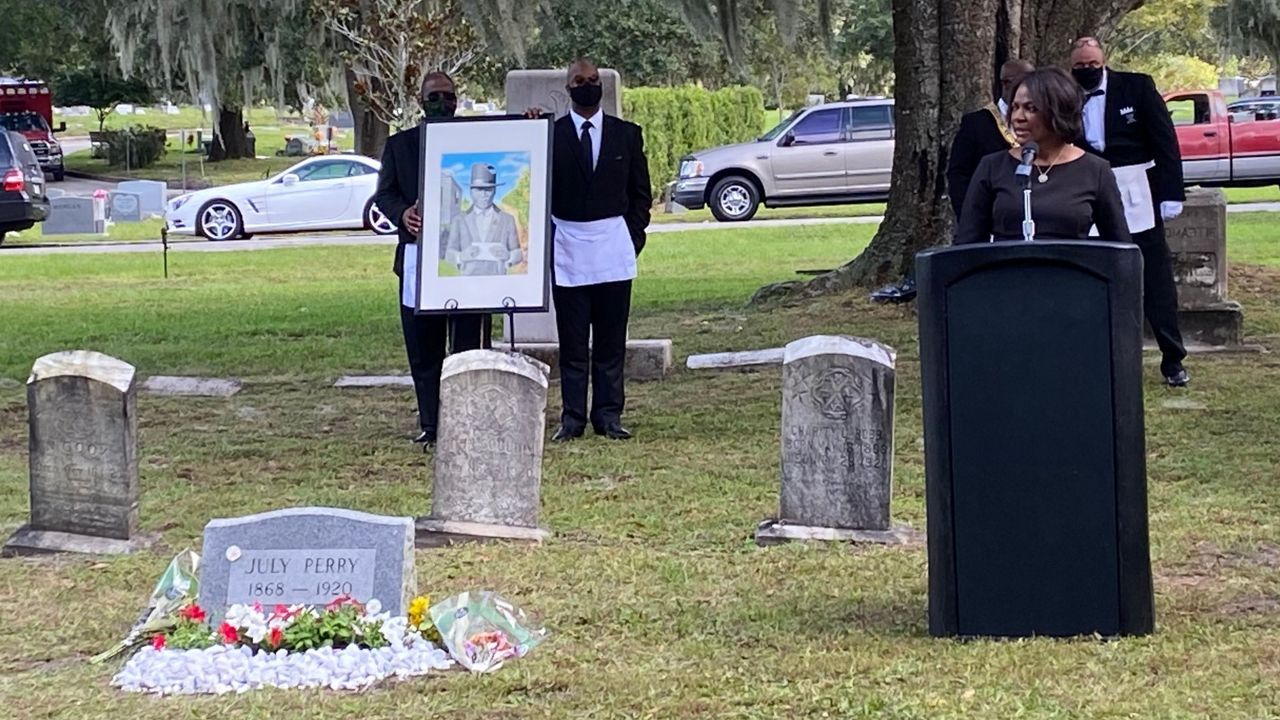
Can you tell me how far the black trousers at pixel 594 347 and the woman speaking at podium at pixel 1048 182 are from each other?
9.87ft

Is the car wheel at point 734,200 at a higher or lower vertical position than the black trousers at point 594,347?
higher

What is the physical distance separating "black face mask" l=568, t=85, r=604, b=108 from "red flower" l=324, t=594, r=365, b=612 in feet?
13.6

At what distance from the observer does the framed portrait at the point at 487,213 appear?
898 centimetres

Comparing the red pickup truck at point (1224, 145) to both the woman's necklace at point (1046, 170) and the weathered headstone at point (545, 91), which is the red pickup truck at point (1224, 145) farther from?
the woman's necklace at point (1046, 170)

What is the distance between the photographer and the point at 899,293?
13398mm

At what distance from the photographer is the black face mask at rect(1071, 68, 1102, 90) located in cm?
923

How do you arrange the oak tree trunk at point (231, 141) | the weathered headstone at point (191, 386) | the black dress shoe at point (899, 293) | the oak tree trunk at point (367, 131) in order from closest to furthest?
1. the weathered headstone at point (191, 386)
2. the black dress shoe at point (899, 293)
3. the oak tree trunk at point (367, 131)
4. the oak tree trunk at point (231, 141)

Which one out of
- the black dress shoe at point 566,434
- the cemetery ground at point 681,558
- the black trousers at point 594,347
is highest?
the black trousers at point 594,347

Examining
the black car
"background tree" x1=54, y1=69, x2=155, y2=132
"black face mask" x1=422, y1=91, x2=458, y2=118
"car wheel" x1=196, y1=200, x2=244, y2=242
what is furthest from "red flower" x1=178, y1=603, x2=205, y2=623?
"background tree" x1=54, y1=69, x2=155, y2=132

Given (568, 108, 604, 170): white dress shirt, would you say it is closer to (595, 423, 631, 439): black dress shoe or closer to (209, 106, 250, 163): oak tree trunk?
(595, 423, 631, 439): black dress shoe

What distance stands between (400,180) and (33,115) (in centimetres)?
4517

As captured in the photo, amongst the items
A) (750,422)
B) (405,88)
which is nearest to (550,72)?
(750,422)

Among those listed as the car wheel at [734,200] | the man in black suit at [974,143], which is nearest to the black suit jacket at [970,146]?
the man in black suit at [974,143]

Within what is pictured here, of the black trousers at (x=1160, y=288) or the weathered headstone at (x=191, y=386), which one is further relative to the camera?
the weathered headstone at (x=191, y=386)
